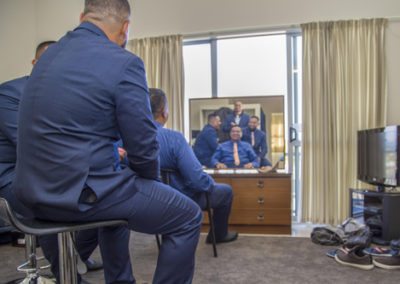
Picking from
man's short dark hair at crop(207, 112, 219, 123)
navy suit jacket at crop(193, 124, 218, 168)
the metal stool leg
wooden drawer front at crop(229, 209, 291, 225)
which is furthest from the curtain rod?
the metal stool leg

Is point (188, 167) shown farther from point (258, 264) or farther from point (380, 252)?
point (380, 252)

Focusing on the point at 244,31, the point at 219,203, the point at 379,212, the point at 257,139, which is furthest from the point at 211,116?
the point at 379,212

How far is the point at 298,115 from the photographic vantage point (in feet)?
13.0

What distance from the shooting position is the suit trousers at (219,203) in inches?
104

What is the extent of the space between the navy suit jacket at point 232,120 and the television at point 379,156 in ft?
3.68

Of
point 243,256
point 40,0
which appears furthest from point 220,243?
point 40,0

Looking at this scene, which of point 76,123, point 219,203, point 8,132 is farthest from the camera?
point 219,203

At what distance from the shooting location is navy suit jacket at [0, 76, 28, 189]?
5.17ft

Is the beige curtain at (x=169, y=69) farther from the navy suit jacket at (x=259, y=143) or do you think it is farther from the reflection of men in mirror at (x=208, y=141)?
the navy suit jacket at (x=259, y=143)

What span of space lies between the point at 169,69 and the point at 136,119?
3083 millimetres

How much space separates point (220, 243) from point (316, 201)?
4.32 ft

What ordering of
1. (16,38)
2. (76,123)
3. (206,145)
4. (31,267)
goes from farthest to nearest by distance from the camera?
(16,38)
(206,145)
(31,267)
(76,123)

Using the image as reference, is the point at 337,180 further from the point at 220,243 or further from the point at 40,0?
the point at 40,0

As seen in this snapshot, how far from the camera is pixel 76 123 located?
1.10 meters
